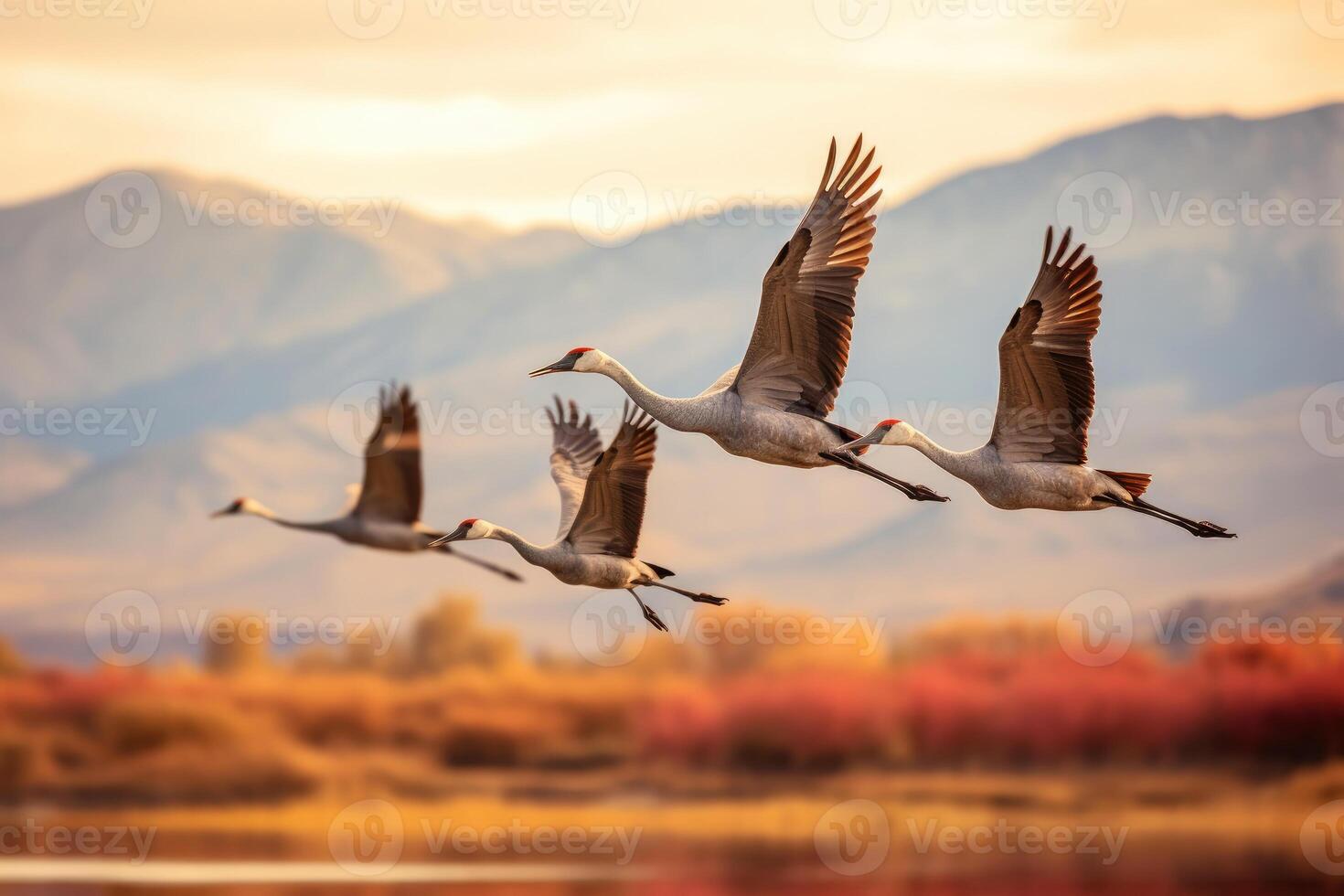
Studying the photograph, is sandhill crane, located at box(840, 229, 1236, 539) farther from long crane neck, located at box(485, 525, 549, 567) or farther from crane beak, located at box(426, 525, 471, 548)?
crane beak, located at box(426, 525, 471, 548)

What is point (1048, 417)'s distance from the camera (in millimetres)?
16719

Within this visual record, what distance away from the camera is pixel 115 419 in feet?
513

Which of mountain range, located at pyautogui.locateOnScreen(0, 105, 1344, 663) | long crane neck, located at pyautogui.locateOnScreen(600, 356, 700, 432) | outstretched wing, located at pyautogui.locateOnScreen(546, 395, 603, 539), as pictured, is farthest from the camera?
mountain range, located at pyautogui.locateOnScreen(0, 105, 1344, 663)

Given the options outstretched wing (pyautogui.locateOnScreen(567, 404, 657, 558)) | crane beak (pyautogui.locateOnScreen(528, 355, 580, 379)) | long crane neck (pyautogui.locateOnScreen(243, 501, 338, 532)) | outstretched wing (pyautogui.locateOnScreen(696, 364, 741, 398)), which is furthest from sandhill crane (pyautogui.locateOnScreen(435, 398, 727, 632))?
long crane neck (pyautogui.locateOnScreen(243, 501, 338, 532))

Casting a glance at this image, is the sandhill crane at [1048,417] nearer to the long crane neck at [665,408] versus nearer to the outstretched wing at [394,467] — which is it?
the long crane neck at [665,408]

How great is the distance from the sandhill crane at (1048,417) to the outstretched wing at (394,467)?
354 inches

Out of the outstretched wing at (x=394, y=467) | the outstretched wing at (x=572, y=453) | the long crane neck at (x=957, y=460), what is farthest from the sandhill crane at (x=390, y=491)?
the long crane neck at (x=957, y=460)

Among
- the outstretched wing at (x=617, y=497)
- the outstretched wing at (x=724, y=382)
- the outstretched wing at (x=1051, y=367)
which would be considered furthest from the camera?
the outstretched wing at (x=617, y=497)

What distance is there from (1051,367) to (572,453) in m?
7.05

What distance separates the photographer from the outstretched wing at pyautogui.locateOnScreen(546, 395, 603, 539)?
848 inches

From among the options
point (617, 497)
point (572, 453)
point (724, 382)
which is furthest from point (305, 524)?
point (724, 382)

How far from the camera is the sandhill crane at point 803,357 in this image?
54.7 feet

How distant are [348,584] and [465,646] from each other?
64636 millimetres

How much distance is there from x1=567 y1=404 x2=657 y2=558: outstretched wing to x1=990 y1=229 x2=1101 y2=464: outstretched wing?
3.62 meters
